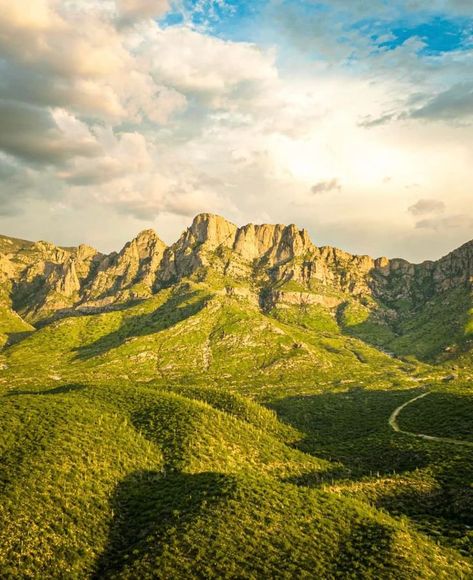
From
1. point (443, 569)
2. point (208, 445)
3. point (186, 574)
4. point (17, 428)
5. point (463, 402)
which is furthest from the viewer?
point (463, 402)

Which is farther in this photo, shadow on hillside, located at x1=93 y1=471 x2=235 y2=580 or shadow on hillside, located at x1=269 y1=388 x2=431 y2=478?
shadow on hillside, located at x1=269 y1=388 x2=431 y2=478

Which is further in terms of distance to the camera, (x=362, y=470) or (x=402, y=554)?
(x=362, y=470)

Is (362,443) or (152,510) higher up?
(152,510)

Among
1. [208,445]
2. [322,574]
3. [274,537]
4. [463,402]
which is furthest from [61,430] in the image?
[463,402]

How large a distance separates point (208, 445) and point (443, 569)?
62.8m

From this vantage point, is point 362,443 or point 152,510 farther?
point 362,443

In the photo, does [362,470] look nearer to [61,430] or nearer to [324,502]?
[324,502]

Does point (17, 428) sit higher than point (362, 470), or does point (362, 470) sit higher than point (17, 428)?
point (17, 428)

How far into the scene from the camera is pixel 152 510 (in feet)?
267

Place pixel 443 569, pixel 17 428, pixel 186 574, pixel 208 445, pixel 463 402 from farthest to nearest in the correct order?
pixel 463 402 < pixel 208 445 < pixel 17 428 < pixel 443 569 < pixel 186 574

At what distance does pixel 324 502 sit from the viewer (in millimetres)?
84312

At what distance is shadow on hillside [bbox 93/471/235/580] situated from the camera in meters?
66.1

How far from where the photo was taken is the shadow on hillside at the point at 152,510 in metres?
66.1

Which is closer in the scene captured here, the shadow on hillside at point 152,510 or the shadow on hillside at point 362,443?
the shadow on hillside at point 152,510
